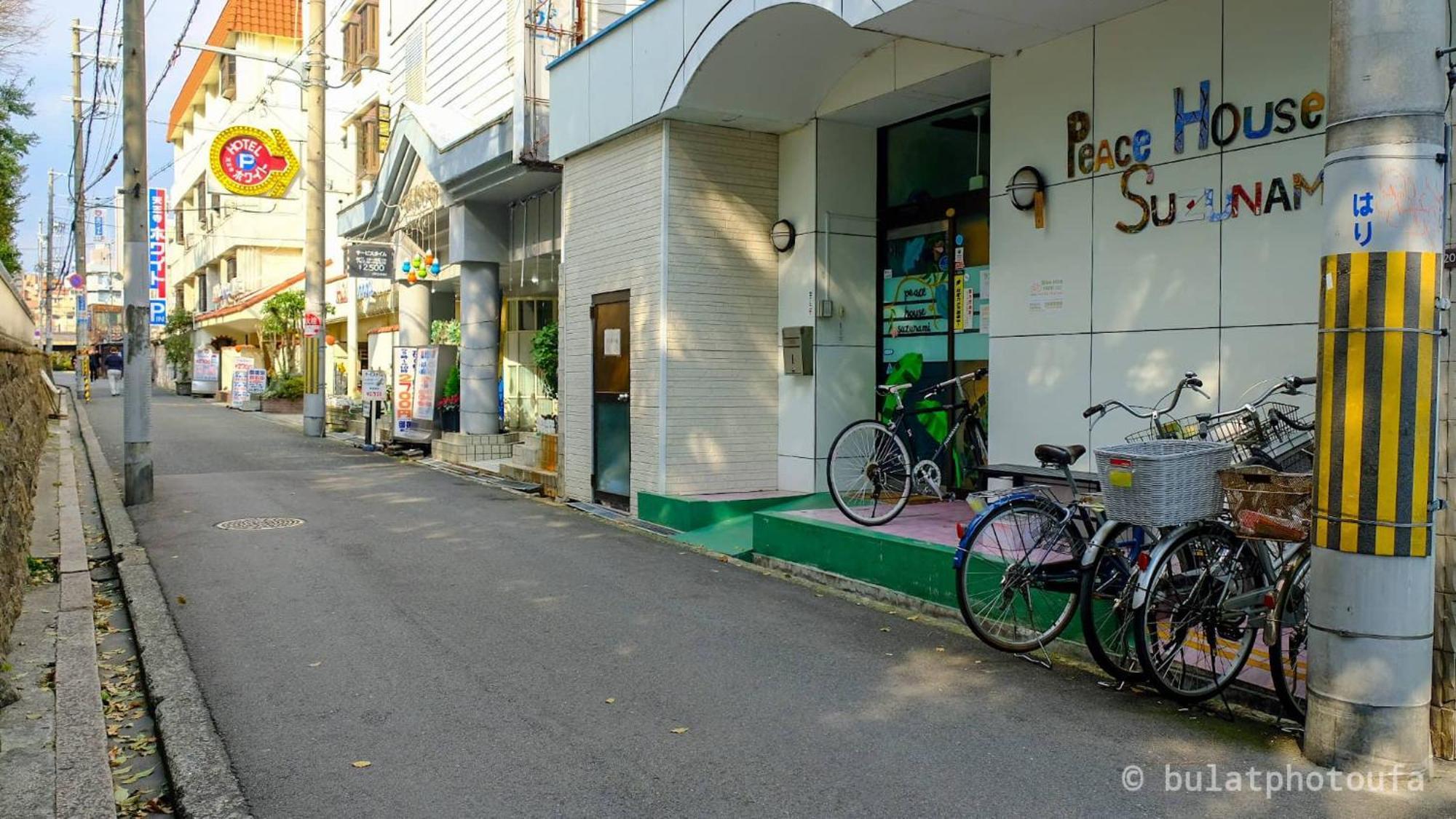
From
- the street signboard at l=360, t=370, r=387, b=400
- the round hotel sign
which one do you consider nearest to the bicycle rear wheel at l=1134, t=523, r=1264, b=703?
the street signboard at l=360, t=370, r=387, b=400

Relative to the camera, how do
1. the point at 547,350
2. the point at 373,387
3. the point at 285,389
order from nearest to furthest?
1. the point at 547,350
2. the point at 373,387
3. the point at 285,389

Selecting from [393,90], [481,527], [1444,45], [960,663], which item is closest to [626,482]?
[481,527]

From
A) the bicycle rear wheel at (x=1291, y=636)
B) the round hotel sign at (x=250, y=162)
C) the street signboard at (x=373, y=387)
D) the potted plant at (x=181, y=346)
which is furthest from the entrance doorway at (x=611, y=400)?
the potted plant at (x=181, y=346)

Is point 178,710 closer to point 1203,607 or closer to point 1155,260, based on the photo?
point 1203,607

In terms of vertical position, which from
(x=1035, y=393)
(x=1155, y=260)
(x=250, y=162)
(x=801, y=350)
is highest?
(x=250, y=162)

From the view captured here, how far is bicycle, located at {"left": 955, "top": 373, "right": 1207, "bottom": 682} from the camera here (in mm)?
5348

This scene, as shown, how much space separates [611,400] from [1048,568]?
276 inches

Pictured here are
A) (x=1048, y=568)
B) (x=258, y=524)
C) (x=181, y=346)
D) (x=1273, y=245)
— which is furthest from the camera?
(x=181, y=346)

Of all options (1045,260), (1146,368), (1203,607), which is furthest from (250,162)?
(1203,607)

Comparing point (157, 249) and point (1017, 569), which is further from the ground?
point (157, 249)

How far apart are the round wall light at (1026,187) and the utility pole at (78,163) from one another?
118 feet

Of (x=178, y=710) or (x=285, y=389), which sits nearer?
(x=178, y=710)

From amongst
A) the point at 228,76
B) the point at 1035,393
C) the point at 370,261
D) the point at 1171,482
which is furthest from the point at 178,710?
the point at 228,76

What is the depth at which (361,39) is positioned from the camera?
26344 mm
